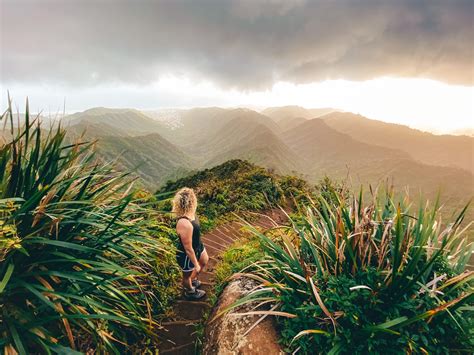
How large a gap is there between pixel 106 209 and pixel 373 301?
2.85 metres

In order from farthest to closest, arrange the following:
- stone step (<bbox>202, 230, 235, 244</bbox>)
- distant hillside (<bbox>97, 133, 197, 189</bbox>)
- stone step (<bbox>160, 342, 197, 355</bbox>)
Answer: distant hillside (<bbox>97, 133, 197, 189</bbox>) < stone step (<bbox>202, 230, 235, 244</bbox>) < stone step (<bbox>160, 342, 197, 355</bbox>)

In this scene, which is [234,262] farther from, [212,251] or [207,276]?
[212,251]

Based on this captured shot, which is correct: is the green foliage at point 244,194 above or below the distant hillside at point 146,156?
above

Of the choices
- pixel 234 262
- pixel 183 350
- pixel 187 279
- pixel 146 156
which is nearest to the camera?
pixel 183 350

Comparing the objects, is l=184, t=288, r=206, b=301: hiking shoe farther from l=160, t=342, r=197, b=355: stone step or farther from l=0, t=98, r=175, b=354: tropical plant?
l=0, t=98, r=175, b=354: tropical plant

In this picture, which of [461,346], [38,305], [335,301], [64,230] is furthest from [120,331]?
[461,346]

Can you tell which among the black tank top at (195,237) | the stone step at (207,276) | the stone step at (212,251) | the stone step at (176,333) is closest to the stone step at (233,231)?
the stone step at (212,251)

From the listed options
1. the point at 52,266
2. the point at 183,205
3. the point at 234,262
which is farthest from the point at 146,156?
the point at 52,266

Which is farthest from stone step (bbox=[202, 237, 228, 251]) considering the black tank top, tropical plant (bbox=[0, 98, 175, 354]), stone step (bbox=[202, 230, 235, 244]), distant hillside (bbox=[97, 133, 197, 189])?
distant hillside (bbox=[97, 133, 197, 189])

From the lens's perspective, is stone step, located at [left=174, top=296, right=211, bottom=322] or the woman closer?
stone step, located at [left=174, top=296, right=211, bottom=322]

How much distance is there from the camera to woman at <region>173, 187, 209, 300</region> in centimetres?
401

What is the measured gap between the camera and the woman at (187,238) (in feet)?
13.1

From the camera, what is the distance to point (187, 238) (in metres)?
4.00

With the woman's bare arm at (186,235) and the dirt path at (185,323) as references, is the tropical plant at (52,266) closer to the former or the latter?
the dirt path at (185,323)
